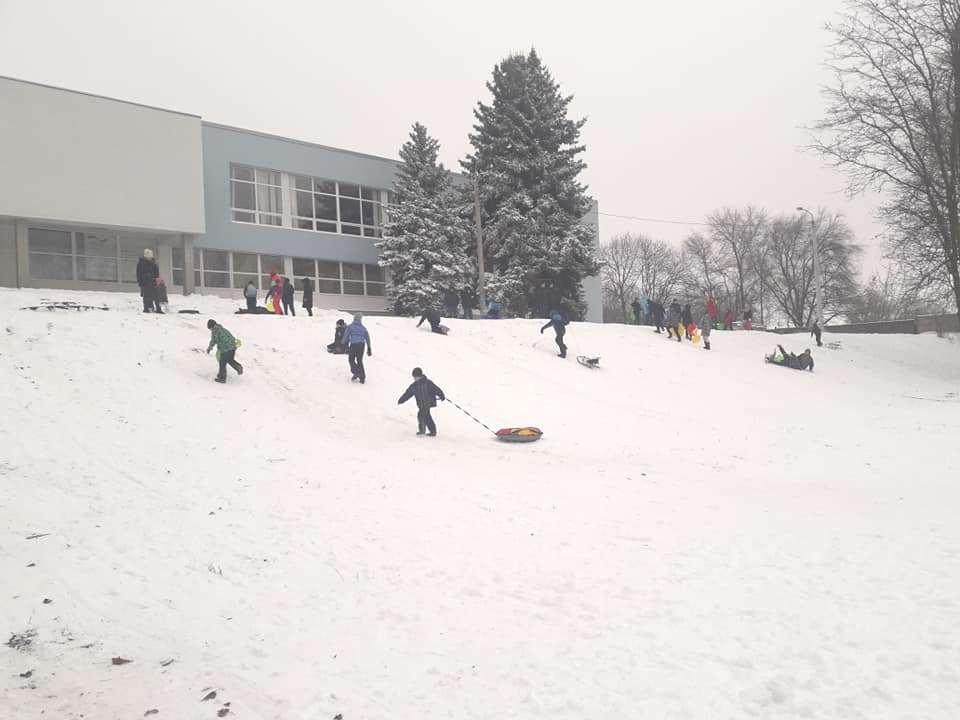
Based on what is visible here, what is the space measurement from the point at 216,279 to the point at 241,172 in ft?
18.5

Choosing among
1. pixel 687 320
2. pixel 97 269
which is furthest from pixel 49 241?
pixel 687 320

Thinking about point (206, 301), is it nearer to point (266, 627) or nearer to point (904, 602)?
point (266, 627)

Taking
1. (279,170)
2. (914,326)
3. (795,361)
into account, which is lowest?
(795,361)

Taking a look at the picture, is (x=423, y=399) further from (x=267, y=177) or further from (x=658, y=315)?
(x=267, y=177)

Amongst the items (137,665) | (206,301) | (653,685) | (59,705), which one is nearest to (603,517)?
(653,685)

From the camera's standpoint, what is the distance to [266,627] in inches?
185

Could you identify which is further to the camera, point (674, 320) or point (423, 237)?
point (423, 237)

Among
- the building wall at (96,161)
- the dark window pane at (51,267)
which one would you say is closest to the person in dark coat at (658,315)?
Result: the building wall at (96,161)

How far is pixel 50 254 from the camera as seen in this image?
24672mm

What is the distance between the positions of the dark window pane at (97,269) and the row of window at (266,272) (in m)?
2.57

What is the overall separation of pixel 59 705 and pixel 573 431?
1113 cm

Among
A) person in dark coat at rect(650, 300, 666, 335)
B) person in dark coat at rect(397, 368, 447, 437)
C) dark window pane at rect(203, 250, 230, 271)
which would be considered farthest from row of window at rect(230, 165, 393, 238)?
person in dark coat at rect(397, 368, 447, 437)

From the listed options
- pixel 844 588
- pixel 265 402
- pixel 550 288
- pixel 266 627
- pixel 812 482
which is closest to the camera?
pixel 266 627

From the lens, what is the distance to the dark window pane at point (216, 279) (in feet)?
94.9
